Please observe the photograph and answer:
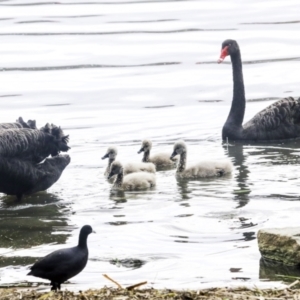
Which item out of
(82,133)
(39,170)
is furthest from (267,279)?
(82,133)

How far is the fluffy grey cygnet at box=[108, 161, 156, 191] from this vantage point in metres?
8.53

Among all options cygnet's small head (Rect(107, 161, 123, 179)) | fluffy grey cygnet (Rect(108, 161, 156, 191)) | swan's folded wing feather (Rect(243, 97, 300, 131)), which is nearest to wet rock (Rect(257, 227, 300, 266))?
fluffy grey cygnet (Rect(108, 161, 156, 191))

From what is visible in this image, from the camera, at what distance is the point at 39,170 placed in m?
8.64

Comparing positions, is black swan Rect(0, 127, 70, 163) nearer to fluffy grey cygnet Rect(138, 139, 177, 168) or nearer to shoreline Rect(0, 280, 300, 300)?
fluffy grey cygnet Rect(138, 139, 177, 168)

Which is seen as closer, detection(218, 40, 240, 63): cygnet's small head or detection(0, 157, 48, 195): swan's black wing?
detection(0, 157, 48, 195): swan's black wing

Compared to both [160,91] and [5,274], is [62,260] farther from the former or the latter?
[160,91]

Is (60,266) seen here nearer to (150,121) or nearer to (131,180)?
(131,180)

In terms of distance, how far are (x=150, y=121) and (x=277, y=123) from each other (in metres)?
1.61

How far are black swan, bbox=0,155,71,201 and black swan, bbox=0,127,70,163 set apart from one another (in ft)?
0.18

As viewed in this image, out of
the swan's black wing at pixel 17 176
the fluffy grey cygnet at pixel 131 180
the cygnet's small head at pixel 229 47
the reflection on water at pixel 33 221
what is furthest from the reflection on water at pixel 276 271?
the cygnet's small head at pixel 229 47

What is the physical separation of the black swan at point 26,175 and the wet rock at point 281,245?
2844 mm

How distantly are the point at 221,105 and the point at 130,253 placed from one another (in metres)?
6.49

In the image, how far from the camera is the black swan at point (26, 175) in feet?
27.4

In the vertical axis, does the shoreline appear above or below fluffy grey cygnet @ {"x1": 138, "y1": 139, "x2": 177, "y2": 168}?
below
